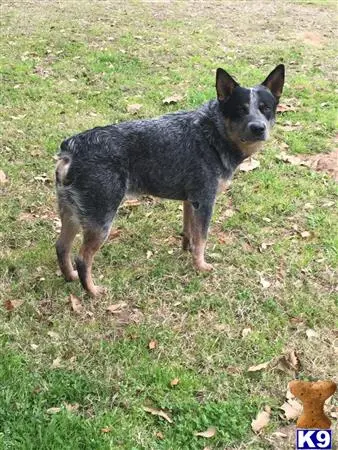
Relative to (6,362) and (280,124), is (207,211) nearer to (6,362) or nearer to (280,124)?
(6,362)

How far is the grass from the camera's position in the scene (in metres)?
3.67

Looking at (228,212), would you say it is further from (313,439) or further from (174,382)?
(313,439)

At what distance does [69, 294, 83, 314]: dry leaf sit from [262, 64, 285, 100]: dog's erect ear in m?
2.48

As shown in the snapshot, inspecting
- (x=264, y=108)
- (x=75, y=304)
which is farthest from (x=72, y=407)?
(x=264, y=108)

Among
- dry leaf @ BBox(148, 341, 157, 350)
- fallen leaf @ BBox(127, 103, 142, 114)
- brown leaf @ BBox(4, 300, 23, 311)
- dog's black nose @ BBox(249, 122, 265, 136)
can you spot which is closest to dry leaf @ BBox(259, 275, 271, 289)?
dry leaf @ BBox(148, 341, 157, 350)

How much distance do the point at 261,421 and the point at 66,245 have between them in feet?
7.25

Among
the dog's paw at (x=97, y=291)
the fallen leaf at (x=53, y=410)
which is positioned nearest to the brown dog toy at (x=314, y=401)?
the fallen leaf at (x=53, y=410)

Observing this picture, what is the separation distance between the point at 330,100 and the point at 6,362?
262 inches

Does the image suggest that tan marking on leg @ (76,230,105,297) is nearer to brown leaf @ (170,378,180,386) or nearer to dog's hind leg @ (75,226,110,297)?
dog's hind leg @ (75,226,110,297)

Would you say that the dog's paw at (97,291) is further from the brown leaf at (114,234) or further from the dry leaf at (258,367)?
the dry leaf at (258,367)

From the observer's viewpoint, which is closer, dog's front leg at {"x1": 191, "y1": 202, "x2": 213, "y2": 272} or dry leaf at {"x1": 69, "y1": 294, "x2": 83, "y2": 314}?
dry leaf at {"x1": 69, "y1": 294, "x2": 83, "y2": 314}

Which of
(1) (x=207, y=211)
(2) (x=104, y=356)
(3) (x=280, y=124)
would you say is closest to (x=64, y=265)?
(2) (x=104, y=356)

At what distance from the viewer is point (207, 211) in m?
4.90

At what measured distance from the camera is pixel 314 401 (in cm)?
350
